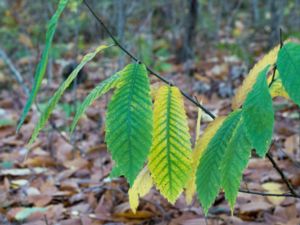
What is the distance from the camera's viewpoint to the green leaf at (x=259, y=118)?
2.68 ft

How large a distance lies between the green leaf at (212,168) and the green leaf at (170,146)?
3cm

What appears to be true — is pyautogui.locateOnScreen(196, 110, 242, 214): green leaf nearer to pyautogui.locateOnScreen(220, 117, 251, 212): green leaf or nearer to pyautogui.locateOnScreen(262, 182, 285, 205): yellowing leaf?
pyautogui.locateOnScreen(220, 117, 251, 212): green leaf

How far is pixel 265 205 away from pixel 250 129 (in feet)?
3.99

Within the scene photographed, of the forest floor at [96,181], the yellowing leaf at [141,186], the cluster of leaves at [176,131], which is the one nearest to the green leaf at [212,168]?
the cluster of leaves at [176,131]

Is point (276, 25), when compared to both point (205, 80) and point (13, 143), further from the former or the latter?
point (13, 143)

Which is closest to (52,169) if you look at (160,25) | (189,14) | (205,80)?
(205,80)

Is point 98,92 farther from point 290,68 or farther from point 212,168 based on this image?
point 290,68

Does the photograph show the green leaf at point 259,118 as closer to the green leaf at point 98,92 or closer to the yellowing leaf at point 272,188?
the green leaf at point 98,92

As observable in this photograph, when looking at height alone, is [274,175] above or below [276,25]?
below

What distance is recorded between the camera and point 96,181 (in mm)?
2400

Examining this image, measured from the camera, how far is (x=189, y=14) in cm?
445

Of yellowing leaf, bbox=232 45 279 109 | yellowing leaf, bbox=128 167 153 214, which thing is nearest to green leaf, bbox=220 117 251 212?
yellowing leaf, bbox=232 45 279 109

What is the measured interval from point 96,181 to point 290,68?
1673 mm

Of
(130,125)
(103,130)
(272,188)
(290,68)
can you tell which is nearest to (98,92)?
(130,125)
